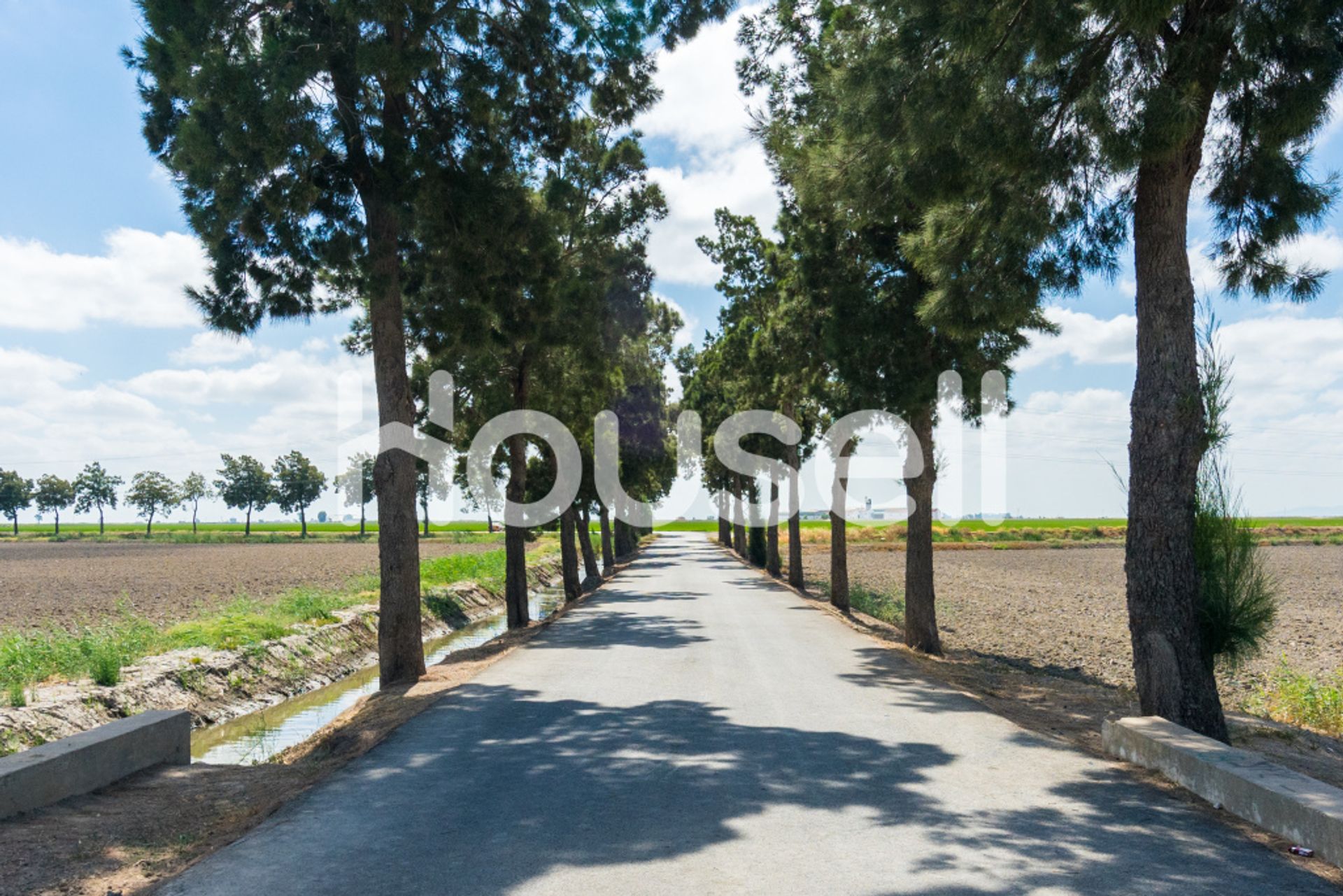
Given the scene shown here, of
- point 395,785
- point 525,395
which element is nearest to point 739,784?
point 395,785

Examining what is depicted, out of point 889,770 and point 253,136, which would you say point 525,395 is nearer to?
point 253,136

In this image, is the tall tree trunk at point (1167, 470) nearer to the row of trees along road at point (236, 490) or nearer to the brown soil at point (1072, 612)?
the brown soil at point (1072, 612)

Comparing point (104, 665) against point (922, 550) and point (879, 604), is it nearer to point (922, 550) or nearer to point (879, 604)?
point (922, 550)

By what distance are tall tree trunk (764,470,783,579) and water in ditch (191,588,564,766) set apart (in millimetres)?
17433

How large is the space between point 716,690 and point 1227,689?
8389mm

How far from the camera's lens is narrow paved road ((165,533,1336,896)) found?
184 inches

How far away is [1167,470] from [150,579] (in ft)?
117

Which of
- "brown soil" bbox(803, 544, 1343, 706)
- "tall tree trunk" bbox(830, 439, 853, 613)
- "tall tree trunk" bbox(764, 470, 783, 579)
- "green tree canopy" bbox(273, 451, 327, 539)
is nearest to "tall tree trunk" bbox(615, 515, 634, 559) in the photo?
"brown soil" bbox(803, 544, 1343, 706)

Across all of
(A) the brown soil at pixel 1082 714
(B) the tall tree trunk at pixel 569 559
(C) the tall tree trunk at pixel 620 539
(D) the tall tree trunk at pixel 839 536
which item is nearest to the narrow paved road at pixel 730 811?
(A) the brown soil at pixel 1082 714

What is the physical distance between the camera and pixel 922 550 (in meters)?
14.9

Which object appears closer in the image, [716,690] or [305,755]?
[305,755]

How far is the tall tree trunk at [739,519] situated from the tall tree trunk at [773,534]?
7120 mm

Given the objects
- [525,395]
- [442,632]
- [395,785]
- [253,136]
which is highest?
[253,136]

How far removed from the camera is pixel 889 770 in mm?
6875
